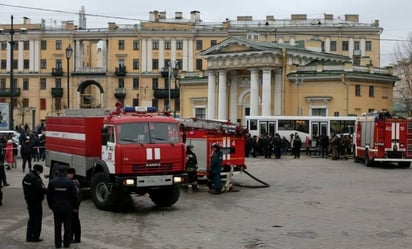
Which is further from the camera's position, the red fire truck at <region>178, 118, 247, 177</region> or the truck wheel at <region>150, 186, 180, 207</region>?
the red fire truck at <region>178, 118, 247, 177</region>

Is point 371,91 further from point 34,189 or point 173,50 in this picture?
point 34,189

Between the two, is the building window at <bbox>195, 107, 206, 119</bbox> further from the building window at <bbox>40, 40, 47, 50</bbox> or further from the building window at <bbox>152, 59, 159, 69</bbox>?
the building window at <bbox>40, 40, 47, 50</bbox>

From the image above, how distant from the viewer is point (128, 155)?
1761cm

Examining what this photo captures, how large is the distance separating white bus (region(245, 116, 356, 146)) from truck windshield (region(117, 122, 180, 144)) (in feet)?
110

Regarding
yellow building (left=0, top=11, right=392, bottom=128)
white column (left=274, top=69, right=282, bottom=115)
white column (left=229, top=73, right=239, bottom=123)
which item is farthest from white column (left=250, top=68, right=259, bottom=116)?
yellow building (left=0, top=11, right=392, bottom=128)

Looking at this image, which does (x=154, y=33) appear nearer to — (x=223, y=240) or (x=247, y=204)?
(x=247, y=204)

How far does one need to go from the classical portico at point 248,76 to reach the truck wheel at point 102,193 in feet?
148

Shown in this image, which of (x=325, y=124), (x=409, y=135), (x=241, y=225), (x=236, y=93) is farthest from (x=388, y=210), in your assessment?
(x=236, y=93)

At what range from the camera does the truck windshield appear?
1795cm

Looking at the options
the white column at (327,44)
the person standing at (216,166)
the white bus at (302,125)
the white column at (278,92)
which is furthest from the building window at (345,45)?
the person standing at (216,166)

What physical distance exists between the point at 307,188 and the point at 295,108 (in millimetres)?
39222

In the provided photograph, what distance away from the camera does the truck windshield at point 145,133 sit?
17953mm

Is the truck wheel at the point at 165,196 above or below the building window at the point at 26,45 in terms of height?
below

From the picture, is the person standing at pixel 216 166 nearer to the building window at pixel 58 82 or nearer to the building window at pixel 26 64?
the building window at pixel 58 82
